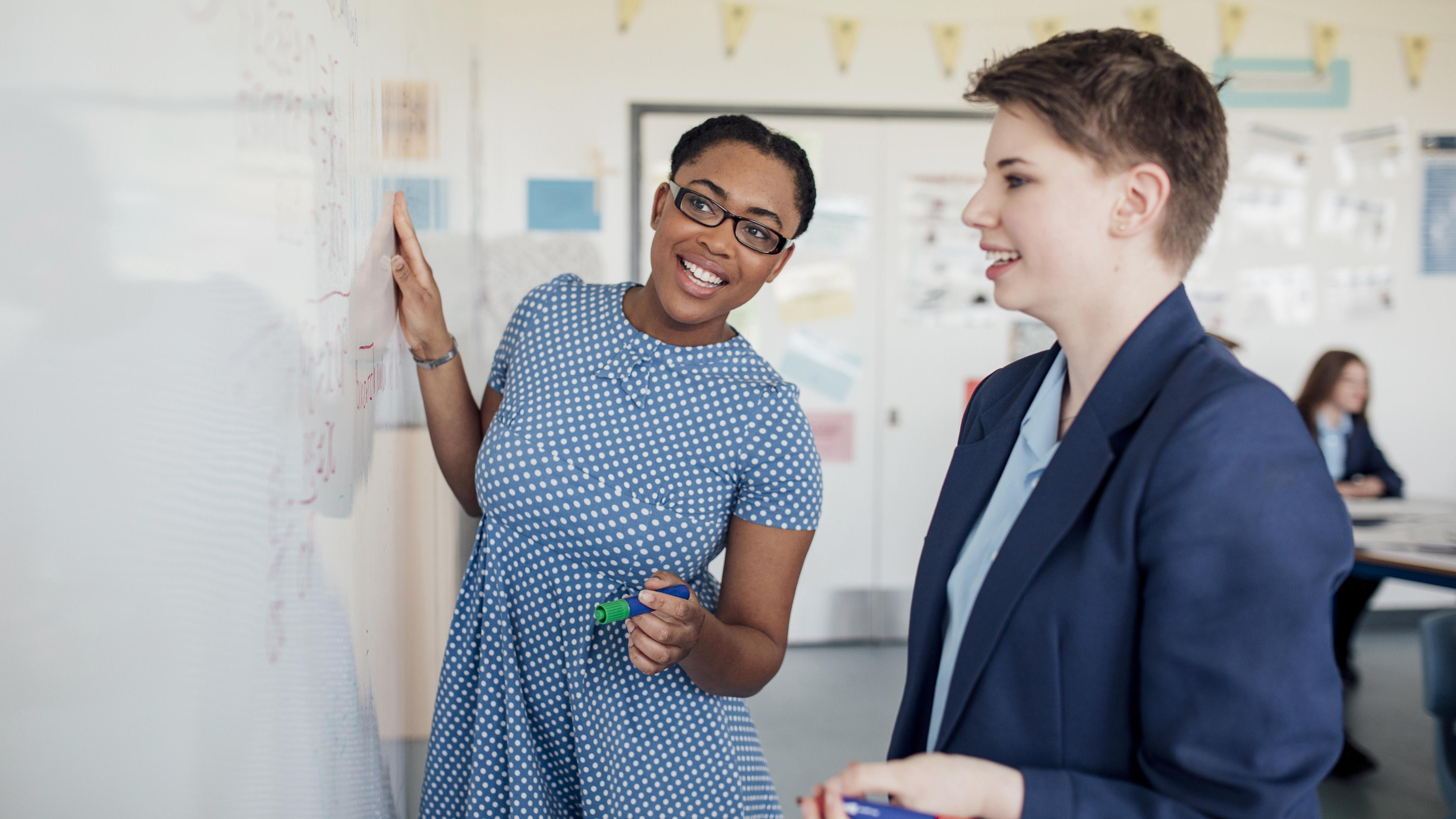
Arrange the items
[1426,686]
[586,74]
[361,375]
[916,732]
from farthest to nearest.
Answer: [586,74], [1426,686], [361,375], [916,732]

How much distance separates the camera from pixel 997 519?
0.82 meters

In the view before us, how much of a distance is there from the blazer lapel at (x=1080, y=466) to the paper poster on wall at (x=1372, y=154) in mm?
3785

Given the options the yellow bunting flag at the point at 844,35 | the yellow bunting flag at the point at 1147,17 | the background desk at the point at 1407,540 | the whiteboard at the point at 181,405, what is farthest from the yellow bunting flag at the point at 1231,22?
the whiteboard at the point at 181,405

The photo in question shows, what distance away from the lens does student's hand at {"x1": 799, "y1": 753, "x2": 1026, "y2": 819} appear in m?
0.66

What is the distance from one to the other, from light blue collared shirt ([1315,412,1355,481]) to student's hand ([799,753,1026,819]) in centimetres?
337

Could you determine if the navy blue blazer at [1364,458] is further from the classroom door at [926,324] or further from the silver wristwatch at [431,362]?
the silver wristwatch at [431,362]

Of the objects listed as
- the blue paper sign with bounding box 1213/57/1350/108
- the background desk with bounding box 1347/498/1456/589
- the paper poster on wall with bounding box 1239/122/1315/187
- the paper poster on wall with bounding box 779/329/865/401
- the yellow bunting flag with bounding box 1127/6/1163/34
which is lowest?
the background desk with bounding box 1347/498/1456/589

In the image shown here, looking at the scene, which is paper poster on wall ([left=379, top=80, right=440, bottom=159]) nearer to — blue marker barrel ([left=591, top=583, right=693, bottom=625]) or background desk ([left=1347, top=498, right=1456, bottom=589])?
blue marker barrel ([left=591, top=583, right=693, bottom=625])

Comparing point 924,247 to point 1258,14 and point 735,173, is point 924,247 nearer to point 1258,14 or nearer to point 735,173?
→ point 1258,14

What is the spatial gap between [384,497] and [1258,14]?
3756 millimetres

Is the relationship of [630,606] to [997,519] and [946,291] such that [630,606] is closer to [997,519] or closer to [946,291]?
[997,519]

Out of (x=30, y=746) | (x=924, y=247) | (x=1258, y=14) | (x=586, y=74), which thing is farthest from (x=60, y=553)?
(x=1258, y=14)

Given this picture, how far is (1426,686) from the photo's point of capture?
1.90 metres

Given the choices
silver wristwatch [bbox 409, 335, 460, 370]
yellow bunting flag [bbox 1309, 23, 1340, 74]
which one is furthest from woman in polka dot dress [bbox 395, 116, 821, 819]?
yellow bunting flag [bbox 1309, 23, 1340, 74]
